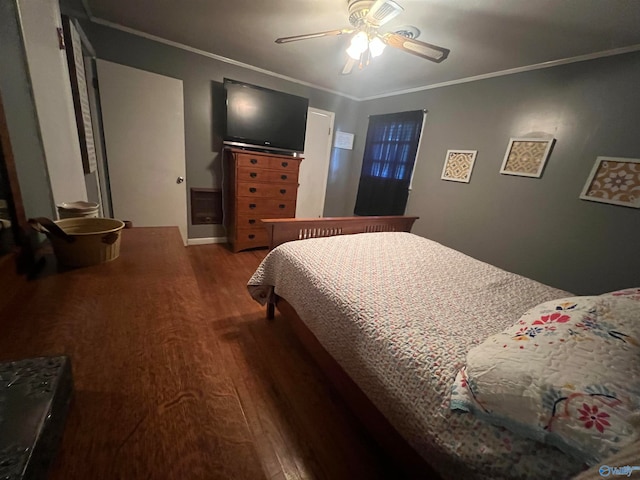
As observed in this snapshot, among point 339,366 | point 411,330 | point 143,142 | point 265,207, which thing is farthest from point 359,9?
point 143,142

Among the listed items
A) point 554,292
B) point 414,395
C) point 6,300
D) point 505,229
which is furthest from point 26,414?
point 505,229

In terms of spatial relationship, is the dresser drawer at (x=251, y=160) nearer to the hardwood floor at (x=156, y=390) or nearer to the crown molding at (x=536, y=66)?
the hardwood floor at (x=156, y=390)

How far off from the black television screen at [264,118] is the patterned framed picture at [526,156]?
2.32m

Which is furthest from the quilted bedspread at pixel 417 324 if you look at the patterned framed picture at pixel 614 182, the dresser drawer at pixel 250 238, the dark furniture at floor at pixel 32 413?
the dresser drawer at pixel 250 238

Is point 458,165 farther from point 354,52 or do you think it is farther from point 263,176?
point 263,176

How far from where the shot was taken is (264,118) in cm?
289

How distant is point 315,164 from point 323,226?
193 cm

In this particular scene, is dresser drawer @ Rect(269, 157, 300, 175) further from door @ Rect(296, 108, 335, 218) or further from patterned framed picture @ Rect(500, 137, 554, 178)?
patterned framed picture @ Rect(500, 137, 554, 178)

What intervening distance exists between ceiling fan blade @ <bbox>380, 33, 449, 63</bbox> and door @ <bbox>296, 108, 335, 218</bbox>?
200 centimetres

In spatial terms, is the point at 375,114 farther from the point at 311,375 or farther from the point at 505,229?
the point at 311,375

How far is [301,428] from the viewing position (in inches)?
44.6

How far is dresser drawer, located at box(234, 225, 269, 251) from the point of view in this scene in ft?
9.83

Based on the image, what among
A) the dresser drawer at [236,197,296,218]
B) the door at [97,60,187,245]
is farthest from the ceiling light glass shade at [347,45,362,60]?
the door at [97,60,187,245]

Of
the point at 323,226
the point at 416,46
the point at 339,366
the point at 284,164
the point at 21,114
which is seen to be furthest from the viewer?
the point at 284,164
